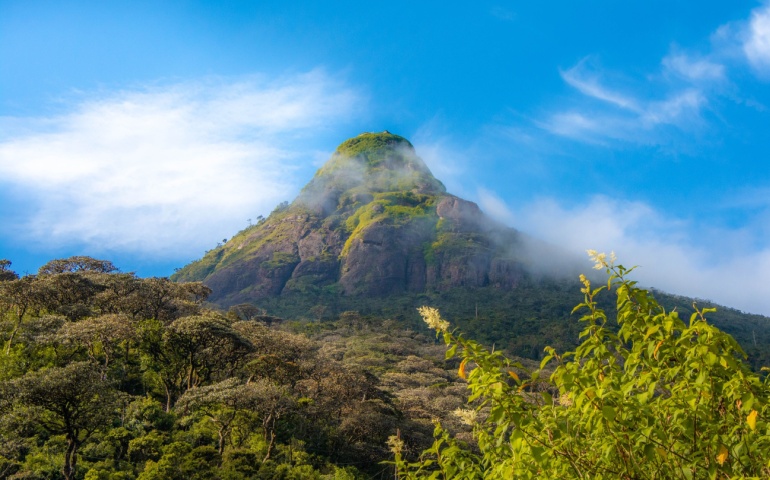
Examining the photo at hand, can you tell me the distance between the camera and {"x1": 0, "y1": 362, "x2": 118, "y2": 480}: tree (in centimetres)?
2244

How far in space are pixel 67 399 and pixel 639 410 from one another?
25330 mm

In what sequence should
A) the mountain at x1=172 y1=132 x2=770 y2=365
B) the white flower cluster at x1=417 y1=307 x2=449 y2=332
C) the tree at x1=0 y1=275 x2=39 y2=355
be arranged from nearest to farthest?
the white flower cluster at x1=417 y1=307 x2=449 y2=332, the tree at x1=0 y1=275 x2=39 y2=355, the mountain at x1=172 y1=132 x2=770 y2=365

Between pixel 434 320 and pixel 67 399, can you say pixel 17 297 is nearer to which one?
pixel 67 399

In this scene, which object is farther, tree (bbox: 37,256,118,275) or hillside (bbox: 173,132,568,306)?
hillside (bbox: 173,132,568,306)

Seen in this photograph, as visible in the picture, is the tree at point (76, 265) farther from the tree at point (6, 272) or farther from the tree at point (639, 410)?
the tree at point (639, 410)

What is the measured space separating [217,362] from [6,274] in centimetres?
2915

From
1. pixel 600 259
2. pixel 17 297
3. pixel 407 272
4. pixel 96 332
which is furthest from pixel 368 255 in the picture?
pixel 600 259

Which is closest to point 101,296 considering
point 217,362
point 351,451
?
point 217,362

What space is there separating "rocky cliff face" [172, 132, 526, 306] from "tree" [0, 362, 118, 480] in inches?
4965

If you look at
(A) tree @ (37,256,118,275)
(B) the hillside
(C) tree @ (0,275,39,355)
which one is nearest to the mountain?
(B) the hillside

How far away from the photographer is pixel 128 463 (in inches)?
987

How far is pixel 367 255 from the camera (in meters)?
165

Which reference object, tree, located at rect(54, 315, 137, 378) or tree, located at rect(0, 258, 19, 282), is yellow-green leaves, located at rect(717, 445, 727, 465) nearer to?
tree, located at rect(54, 315, 137, 378)

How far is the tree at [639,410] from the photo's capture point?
12.6 ft
